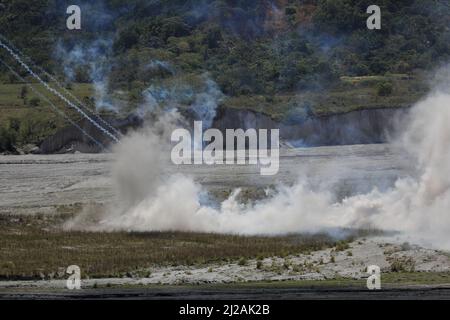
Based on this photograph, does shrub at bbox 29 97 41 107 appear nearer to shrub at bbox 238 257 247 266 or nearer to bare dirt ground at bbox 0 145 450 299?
bare dirt ground at bbox 0 145 450 299

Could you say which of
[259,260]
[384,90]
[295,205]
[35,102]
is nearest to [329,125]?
[384,90]

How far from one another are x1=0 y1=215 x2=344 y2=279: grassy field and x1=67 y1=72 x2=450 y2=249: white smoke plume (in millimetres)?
3599

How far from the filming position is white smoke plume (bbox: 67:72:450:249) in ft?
244

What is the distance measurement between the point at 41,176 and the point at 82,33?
44127 mm

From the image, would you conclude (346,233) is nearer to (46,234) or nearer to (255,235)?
(255,235)

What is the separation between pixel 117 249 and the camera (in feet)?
222

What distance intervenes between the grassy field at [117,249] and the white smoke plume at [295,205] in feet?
11.8

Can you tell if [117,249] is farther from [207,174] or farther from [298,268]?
[207,174]

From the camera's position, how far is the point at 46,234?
7356cm

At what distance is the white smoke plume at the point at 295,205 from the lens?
244 ft

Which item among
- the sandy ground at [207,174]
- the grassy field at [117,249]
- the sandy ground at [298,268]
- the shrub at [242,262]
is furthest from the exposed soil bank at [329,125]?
the shrub at [242,262]

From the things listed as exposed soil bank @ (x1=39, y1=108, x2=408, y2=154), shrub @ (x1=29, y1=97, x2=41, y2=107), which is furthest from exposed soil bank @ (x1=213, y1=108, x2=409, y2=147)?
shrub @ (x1=29, y1=97, x2=41, y2=107)

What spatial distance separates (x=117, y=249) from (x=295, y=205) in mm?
16315

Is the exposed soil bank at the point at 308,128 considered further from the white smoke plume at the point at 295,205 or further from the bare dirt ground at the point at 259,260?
the white smoke plume at the point at 295,205
